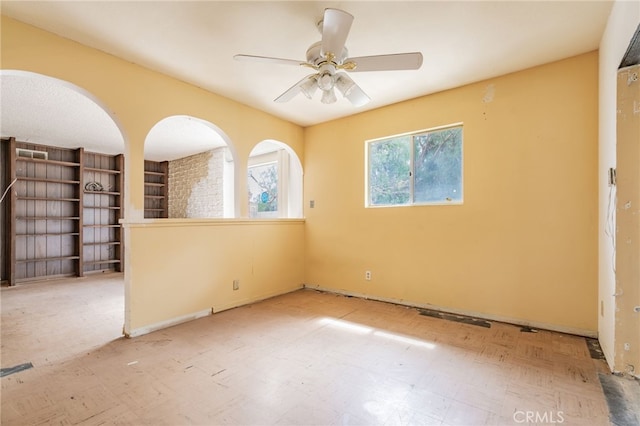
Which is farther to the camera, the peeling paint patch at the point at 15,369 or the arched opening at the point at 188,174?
the arched opening at the point at 188,174

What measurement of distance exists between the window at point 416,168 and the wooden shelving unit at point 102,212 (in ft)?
18.9

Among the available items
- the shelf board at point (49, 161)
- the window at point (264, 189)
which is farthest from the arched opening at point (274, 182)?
the shelf board at point (49, 161)

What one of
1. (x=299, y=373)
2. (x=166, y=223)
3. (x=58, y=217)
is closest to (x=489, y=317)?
(x=299, y=373)

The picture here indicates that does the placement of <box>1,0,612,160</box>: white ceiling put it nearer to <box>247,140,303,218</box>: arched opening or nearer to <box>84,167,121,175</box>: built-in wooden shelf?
<box>247,140,303,218</box>: arched opening

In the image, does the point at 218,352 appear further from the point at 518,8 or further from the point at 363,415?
the point at 518,8

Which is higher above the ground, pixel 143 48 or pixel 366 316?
pixel 143 48

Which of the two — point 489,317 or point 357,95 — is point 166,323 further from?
point 489,317

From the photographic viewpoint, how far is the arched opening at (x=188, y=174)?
539 cm

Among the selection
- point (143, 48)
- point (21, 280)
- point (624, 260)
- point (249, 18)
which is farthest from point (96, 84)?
point (21, 280)

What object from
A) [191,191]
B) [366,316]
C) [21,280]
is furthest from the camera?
[191,191]

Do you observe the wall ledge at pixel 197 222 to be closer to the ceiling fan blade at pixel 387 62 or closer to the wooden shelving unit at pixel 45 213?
the ceiling fan blade at pixel 387 62

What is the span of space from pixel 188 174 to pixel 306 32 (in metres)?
5.65

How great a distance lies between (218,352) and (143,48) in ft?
8.80

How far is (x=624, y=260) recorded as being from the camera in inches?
75.6
